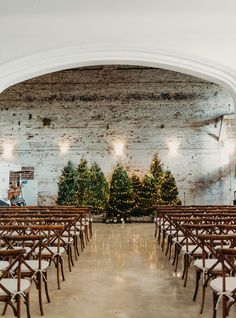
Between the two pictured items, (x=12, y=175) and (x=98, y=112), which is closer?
(x=12, y=175)

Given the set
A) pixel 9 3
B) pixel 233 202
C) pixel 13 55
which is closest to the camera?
pixel 9 3

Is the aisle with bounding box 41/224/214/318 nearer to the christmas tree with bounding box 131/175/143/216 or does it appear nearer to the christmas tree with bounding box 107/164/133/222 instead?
the christmas tree with bounding box 107/164/133/222

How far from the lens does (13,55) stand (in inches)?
204

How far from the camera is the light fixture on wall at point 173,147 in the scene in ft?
46.4

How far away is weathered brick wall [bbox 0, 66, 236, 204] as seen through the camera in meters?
14.0

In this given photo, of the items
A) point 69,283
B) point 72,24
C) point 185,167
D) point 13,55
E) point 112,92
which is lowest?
point 69,283

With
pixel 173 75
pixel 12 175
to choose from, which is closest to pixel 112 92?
pixel 173 75

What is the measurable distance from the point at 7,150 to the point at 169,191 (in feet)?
21.5

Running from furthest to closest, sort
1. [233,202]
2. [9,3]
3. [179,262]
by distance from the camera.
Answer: [233,202]
[179,262]
[9,3]

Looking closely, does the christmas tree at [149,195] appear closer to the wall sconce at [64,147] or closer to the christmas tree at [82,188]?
the christmas tree at [82,188]

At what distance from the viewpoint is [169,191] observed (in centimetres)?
1325

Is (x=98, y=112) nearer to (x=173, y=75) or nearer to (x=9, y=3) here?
(x=173, y=75)

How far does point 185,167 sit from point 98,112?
4.07 meters

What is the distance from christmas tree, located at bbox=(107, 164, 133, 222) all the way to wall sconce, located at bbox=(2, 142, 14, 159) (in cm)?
432
